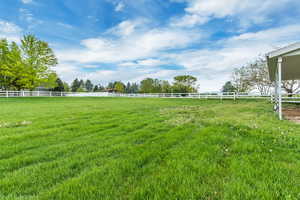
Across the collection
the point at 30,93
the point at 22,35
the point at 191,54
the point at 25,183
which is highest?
the point at 22,35

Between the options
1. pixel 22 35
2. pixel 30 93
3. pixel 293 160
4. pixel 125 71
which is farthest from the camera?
pixel 125 71

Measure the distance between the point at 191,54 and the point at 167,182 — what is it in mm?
26926

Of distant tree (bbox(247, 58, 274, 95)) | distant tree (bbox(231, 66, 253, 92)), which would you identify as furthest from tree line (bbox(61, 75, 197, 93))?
distant tree (bbox(247, 58, 274, 95))

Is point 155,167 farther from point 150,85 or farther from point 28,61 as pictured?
point 150,85

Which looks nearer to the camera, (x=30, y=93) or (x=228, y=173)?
(x=228, y=173)

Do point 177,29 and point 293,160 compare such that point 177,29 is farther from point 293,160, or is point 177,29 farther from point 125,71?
point 125,71

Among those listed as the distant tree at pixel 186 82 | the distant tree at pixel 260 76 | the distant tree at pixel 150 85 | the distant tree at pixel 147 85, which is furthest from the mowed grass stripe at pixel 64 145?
the distant tree at pixel 147 85

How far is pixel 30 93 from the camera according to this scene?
967 inches

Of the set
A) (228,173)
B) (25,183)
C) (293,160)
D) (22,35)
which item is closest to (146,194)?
(228,173)

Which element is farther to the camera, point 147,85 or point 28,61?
point 147,85

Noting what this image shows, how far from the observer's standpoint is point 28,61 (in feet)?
73.4

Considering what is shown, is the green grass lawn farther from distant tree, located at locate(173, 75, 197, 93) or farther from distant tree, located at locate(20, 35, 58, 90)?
distant tree, located at locate(173, 75, 197, 93)

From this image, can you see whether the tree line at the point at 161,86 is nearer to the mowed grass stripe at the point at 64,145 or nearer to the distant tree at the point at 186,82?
the distant tree at the point at 186,82

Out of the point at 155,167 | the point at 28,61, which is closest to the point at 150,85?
the point at 28,61
